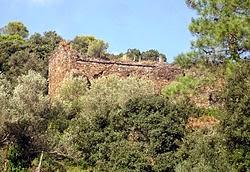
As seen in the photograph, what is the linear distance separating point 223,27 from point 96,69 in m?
16.0

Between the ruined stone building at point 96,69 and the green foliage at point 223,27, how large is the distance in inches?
562

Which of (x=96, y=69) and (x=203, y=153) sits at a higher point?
(x=96, y=69)

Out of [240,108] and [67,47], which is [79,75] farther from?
[240,108]

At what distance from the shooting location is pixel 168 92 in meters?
17.2

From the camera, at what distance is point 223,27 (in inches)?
595

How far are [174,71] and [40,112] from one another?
38.7 feet

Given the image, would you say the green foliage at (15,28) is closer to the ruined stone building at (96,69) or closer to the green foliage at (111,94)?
the ruined stone building at (96,69)

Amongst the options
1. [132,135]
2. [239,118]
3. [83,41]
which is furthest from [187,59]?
[83,41]

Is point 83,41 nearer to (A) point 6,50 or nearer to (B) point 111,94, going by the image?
(A) point 6,50

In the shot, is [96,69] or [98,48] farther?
[98,48]

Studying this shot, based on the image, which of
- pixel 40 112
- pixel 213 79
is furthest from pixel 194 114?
pixel 213 79

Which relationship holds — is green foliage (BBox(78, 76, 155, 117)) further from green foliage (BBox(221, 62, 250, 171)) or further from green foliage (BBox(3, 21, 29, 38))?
green foliage (BBox(3, 21, 29, 38))

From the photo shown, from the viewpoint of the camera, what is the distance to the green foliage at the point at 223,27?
14.9 m

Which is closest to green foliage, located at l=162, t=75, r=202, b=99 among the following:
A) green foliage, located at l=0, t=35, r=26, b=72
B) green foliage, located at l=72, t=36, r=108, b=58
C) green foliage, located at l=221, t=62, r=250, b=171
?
green foliage, located at l=221, t=62, r=250, b=171
